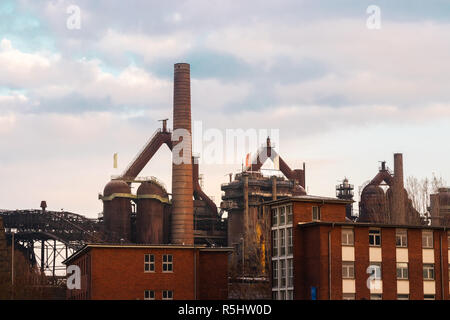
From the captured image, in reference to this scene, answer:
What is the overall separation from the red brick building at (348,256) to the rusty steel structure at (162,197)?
49.6m

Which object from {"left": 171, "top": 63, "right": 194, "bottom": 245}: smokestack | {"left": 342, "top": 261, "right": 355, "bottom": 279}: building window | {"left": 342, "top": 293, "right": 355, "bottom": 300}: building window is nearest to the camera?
{"left": 342, "top": 293, "right": 355, "bottom": 300}: building window

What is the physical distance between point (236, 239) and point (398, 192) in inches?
967

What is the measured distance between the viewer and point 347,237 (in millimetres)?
65375

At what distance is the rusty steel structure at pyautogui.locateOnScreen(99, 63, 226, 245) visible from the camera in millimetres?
117750

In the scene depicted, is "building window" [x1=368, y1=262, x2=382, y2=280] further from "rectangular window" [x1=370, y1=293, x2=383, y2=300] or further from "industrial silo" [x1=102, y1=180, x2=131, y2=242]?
"industrial silo" [x1=102, y1=180, x2=131, y2=242]

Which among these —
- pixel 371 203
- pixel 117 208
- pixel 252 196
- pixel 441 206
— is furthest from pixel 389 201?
pixel 117 208

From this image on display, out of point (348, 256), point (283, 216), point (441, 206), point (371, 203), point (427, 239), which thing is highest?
point (371, 203)

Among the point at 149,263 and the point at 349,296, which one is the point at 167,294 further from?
the point at 349,296

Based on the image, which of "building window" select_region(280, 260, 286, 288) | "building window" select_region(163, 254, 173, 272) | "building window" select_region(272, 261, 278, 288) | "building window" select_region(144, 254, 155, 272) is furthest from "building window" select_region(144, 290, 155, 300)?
"building window" select_region(280, 260, 286, 288)

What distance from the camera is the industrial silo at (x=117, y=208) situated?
397ft

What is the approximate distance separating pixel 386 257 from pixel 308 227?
20.7ft

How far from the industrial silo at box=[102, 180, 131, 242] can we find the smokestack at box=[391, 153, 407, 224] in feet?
122

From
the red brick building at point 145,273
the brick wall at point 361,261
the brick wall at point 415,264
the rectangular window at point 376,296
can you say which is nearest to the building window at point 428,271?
the brick wall at point 415,264
